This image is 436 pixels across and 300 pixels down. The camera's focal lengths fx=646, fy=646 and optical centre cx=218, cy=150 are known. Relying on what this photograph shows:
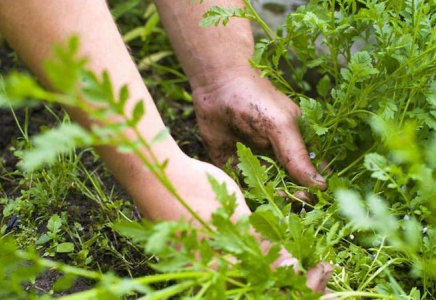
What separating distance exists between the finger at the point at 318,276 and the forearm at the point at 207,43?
75 centimetres

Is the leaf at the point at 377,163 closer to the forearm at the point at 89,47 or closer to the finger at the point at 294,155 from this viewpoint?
the forearm at the point at 89,47

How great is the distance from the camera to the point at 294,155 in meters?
1.59

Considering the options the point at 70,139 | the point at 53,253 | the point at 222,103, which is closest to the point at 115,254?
the point at 53,253

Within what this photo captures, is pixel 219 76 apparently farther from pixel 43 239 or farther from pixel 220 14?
pixel 43 239

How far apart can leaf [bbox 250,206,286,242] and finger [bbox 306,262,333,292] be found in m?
0.09

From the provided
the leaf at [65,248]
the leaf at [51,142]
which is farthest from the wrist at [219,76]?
the leaf at [51,142]

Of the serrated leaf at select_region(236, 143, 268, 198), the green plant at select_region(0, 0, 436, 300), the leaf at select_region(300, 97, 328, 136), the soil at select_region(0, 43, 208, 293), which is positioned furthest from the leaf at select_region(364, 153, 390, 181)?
the soil at select_region(0, 43, 208, 293)

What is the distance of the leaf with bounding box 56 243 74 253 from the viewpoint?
4.83ft

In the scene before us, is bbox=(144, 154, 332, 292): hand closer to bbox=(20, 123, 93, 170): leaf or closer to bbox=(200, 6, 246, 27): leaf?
bbox=(200, 6, 246, 27): leaf

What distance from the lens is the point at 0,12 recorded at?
128 cm

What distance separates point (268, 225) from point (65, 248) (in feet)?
1.83

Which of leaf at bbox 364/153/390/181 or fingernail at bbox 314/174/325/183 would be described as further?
fingernail at bbox 314/174/325/183

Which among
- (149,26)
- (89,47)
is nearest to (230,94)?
(89,47)

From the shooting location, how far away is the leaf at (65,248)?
58.0 inches
